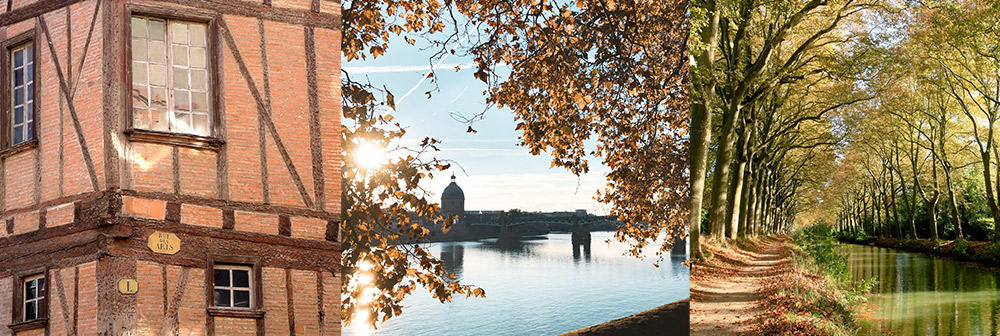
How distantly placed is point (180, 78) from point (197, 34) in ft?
0.64

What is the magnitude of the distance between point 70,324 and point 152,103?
871mm

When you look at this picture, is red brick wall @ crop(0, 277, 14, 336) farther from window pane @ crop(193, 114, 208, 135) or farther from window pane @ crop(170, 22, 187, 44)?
window pane @ crop(170, 22, 187, 44)

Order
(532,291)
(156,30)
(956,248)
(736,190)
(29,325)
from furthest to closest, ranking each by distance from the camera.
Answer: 1. (956,248)
2. (736,190)
3. (532,291)
4. (29,325)
5. (156,30)

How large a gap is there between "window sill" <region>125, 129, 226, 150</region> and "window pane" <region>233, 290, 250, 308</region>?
0.57 m

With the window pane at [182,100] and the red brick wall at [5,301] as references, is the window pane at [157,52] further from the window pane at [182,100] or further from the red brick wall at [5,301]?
the red brick wall at [5,301]

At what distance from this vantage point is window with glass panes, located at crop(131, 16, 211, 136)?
9.82 feet

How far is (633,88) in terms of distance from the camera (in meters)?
4.55

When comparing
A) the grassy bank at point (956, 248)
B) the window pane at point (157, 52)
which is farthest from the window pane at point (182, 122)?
the grassy bank at point (956, 248)

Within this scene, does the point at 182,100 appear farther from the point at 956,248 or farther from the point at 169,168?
the point at 956,248

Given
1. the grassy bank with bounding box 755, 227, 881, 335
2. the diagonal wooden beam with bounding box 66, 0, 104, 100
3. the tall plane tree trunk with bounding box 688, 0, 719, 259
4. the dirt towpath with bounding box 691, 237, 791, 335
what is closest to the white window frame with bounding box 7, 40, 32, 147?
the diagonal wooden beam with bounding box 66, 0, 104, 100

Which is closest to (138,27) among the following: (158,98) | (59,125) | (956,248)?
(158,98)

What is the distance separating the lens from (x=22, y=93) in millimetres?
3311

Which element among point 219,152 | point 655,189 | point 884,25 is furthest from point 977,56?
point 219,152

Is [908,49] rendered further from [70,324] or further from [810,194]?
[810,194]
